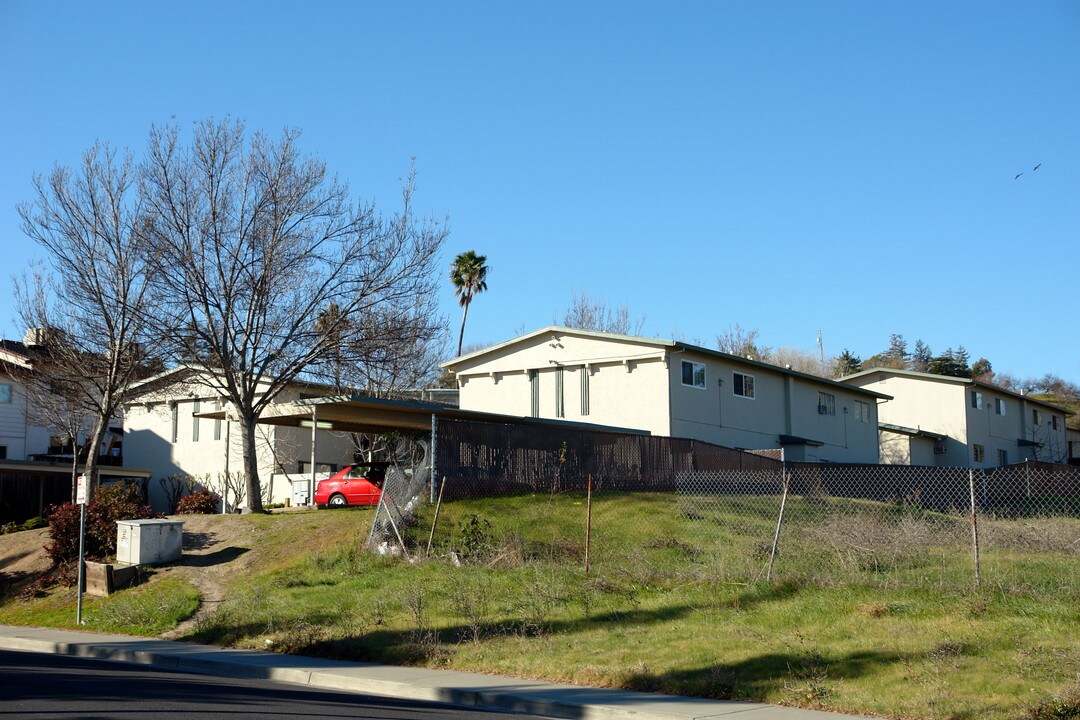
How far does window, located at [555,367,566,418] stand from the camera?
120 ft

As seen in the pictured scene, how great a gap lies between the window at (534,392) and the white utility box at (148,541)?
1811cm

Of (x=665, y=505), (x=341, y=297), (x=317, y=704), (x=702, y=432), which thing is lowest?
(x=317, y=704)

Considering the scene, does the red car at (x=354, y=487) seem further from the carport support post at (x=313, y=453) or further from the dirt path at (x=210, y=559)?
the dirt path at (x=210, y=559)

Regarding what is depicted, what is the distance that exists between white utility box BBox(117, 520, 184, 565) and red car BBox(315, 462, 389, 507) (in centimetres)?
903

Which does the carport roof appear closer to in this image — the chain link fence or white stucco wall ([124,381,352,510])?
the chain link fence

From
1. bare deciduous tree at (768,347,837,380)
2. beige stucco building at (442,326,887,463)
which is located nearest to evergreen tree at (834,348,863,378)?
bare deciduous tree at (768,347,837,380)

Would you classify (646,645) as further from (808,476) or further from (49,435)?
(49,435)

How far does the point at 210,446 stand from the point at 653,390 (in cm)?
1891

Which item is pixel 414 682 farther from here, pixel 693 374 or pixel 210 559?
pixel 693 374

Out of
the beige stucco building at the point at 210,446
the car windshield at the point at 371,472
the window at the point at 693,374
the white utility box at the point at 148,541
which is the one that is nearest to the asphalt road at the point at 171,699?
the white utility box at the point at 148,541

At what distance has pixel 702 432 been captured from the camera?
35.0 m

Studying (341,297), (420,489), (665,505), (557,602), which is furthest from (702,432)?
(557,602)

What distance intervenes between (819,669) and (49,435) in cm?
3790

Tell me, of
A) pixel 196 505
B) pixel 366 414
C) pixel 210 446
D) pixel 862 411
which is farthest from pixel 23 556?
pixel 862 411
